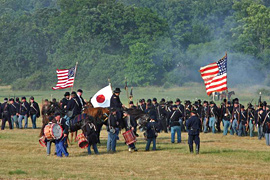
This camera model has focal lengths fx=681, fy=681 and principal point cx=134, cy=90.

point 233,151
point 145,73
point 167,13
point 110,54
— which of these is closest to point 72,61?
point 110,54

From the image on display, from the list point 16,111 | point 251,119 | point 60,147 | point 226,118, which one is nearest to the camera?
point 60,147

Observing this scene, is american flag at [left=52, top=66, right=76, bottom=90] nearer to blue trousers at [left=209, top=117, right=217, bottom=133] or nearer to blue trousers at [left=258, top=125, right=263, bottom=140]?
blue trousers at [left=209, top=117, right=217, bottom=133]

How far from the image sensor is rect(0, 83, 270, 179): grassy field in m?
19.3

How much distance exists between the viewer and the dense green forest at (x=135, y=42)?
86312 millimetres

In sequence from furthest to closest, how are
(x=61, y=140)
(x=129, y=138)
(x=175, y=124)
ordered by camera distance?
(x=175, y=124)
(x=129, y=138)
(x=61, y=140)

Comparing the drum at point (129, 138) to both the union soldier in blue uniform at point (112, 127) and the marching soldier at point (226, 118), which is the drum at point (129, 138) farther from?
the marching soldier at point (226, 118)

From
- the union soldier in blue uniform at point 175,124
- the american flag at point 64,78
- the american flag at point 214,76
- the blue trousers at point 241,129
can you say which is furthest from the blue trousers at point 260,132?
the american flag at point 64,78

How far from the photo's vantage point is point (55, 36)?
4048 inches

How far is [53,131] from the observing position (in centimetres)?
2258

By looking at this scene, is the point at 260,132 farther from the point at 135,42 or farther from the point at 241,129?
the point at 135,42

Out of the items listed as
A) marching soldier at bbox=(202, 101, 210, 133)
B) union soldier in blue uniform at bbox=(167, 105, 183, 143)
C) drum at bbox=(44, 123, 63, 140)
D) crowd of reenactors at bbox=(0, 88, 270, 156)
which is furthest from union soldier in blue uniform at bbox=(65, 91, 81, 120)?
marching soldier at bbox=(202, 101, 210, 133)

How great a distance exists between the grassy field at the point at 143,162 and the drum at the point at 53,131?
750 millimetres

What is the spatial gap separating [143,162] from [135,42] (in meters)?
72.0

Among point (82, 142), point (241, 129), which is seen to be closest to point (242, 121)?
point (241, 129)
